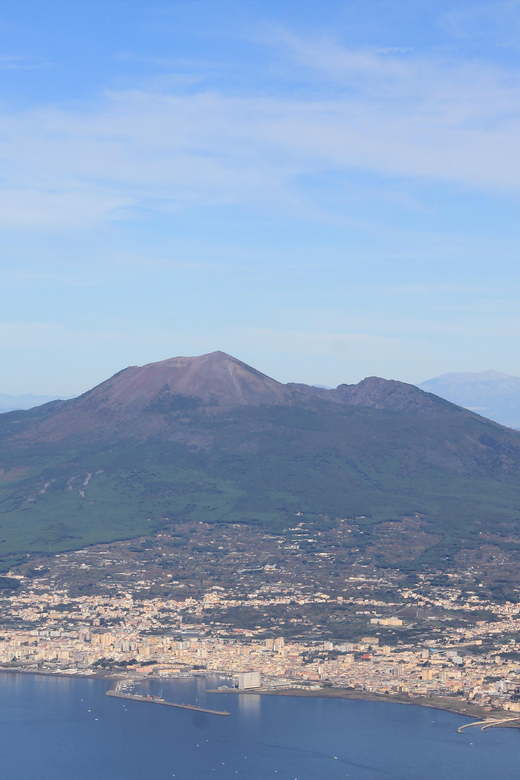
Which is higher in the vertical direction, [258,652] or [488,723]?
[258,652]

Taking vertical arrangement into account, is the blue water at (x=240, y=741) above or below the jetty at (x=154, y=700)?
below

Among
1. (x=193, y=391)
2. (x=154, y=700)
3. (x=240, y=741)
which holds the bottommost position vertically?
(x=240, y=741)

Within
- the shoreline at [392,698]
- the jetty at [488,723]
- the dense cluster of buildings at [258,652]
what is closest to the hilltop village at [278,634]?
the dense cluster of buildings at [258,652]

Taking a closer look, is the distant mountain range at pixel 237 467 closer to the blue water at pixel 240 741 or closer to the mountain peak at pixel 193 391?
the mountain peak at pixel 193 391

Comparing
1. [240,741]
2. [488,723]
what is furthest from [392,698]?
Result: [240,741]

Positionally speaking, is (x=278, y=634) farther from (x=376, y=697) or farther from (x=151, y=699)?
(x=151, y=699)

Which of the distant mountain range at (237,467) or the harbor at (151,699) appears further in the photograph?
the distant mountain range at (237,467)

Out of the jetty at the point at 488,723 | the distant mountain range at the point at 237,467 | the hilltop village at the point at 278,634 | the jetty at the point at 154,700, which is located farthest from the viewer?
the distant mountain range at the point at 237,467

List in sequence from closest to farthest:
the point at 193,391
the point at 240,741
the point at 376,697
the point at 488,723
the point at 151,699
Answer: the point at 240,741 < the point at 488,723 < the point at 376,697 < the point at 151,699 < the point at 193,391
